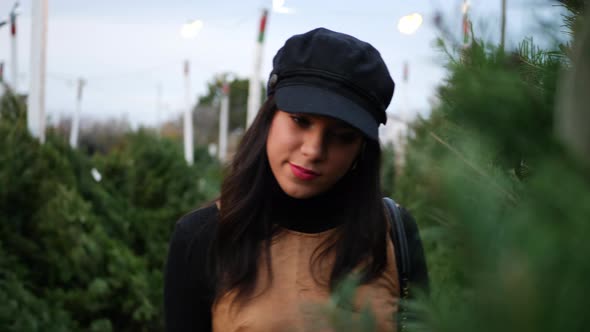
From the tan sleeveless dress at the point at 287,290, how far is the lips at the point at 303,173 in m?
0.31

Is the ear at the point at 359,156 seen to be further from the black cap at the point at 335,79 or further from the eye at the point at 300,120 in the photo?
the eye at the point at 300,120

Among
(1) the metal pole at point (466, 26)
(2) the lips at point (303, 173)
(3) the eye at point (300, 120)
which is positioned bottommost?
(2) the lips at point (303, 173)

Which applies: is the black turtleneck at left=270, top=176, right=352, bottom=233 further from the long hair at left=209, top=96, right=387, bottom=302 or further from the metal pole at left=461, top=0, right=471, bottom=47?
the metal pole at left=461, top=0, right=471, bottom=47

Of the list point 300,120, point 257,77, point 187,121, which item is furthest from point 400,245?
point 187,121

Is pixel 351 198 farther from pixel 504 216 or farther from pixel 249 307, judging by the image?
pixel 504 216

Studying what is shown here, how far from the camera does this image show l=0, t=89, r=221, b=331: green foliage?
450 cm

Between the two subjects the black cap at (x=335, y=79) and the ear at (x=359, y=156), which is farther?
the ear at (x=359, y=156)

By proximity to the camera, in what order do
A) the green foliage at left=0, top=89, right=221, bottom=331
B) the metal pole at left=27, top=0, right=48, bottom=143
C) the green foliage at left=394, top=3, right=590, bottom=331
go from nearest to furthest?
the green foliage at left=394, top=3, right=590, bottom=331 < the green foliage at left=0, top=89, right=221, bottom=331 < the metal pole at left=27, top=0, right=48, bottom=143

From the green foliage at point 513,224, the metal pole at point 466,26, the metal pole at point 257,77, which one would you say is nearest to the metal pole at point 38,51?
the metal pole at point 257,77

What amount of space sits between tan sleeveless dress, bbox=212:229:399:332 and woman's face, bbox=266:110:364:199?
24 centimetres

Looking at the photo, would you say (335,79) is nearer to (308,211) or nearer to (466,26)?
(308,211)

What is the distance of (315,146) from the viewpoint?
70.2 inches

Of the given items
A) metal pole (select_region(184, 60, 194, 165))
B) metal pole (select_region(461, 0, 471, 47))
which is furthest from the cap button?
metal pole (select_region(184, 60, 194, 165))

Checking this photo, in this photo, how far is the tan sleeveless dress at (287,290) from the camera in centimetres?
196
